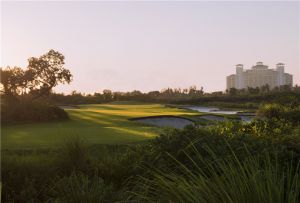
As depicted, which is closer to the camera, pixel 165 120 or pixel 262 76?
pixel 165 120

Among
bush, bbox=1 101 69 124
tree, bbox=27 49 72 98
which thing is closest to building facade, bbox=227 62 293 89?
tree, bbox=27 49 72 98

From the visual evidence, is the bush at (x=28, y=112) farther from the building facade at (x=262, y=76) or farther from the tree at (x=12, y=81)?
the building facade at (x=262, y=76)

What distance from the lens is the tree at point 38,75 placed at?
78.1 ft

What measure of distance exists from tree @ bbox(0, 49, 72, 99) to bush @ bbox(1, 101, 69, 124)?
4.05m

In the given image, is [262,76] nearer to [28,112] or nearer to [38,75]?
[38,75]

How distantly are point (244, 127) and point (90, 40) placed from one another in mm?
6833

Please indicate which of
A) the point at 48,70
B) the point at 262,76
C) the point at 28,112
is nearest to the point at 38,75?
the point at 48,70

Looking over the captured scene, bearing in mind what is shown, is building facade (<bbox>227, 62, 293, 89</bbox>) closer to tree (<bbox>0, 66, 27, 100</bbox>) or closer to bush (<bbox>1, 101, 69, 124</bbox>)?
tree (<bbox>0, 66, 27, 100</bbox>)

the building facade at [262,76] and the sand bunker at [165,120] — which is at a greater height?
the building facade at [262,76]

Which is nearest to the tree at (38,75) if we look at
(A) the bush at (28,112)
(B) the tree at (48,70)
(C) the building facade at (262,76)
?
(B) the tree at (48,70)

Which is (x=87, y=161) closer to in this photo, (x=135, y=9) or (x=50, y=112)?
(x=135, y=9)

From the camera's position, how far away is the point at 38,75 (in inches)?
982

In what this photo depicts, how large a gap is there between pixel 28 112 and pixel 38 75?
6650 millimetres

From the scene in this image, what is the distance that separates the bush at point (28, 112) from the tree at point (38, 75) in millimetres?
4046
